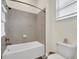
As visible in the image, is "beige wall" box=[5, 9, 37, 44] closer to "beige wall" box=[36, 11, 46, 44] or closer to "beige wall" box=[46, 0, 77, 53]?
"beige wall" box=[36, 11, 46, 44]

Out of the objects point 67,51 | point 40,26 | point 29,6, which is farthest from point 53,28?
point 29,6

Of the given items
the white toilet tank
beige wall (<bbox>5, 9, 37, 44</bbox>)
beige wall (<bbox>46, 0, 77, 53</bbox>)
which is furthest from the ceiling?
the white toilet tank

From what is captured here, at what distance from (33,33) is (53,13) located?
926mm

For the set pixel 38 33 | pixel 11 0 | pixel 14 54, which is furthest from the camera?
pixel 38 33

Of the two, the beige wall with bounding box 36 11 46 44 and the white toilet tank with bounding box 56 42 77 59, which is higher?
the beige wall with bounding box 36 11 46 44

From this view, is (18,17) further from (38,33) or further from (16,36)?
(38,33)

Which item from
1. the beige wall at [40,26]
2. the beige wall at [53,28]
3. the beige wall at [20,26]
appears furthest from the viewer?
the beige wall at [40,26]

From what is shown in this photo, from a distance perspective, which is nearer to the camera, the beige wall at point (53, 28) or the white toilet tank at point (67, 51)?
the white toilet tank at point (67, 51)

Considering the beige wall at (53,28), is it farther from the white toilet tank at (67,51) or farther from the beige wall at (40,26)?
the white toilet tank at (67,51)

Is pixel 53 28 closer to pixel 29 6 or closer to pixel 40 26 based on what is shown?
pixel 40 26

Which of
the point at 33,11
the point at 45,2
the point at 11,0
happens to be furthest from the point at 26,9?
the point at 45,2

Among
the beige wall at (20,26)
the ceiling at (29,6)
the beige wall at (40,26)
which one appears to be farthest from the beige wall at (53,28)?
the beige wall at (20,26)

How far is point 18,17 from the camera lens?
210 centimetres

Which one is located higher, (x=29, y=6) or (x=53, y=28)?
(x=29, y=6)
